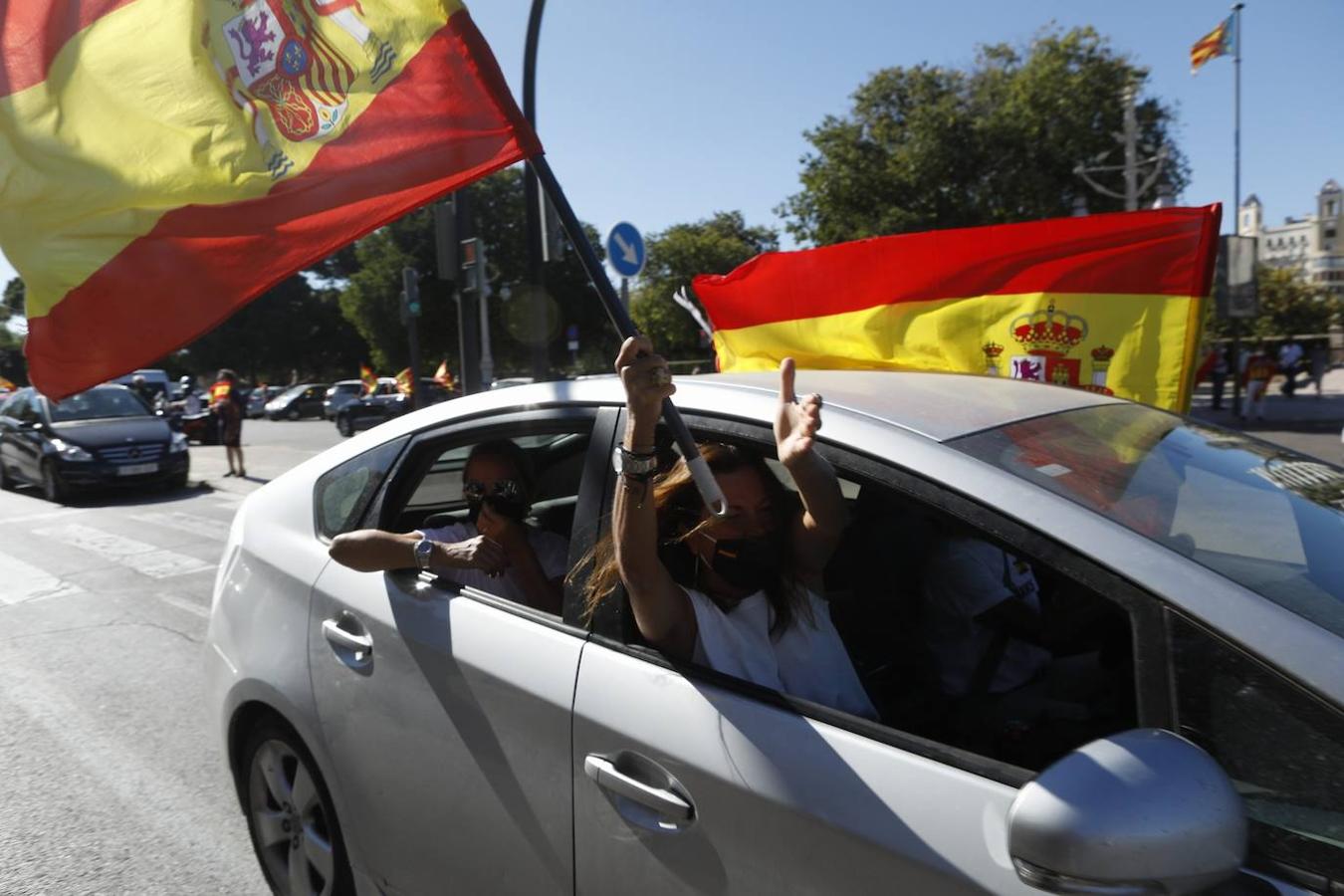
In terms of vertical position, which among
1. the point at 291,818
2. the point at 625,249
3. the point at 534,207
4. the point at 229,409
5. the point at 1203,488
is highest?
the point at 534,207

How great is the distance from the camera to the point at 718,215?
60.2 m

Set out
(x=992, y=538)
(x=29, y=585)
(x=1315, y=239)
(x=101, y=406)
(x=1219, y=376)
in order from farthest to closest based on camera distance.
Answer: (x=1315, y=239) < (x=1219, y=376) < (x=101, y=406) < (x=29, y=585) < (x=992, y=538)

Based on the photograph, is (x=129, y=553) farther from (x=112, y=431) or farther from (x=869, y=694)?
(x=869, y=694)

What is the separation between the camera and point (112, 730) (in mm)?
4371

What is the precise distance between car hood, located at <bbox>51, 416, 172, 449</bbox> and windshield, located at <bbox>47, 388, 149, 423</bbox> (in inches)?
9.8

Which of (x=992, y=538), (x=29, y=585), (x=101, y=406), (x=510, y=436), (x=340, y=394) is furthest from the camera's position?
(x=340, y=394)

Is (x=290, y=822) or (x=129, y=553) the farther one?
(x=129, y=553)

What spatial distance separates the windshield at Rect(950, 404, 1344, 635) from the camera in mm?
1508

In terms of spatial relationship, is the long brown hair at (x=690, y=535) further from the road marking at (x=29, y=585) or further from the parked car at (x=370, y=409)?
the parked car at (x=370, y=409)

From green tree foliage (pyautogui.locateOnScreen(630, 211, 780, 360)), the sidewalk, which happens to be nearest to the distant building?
green tree foliage (pyautogui.locateOnScreen(630, 211, 780, 360))

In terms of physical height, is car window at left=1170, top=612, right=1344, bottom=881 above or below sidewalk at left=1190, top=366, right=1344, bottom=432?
above

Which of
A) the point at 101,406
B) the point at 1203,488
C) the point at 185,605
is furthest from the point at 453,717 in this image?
the point at 101,406

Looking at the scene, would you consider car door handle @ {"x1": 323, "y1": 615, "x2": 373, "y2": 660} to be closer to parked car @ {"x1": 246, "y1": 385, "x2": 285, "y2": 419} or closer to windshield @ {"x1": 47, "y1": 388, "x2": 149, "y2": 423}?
windshield @ {"x1": 47, "y1": 388, "x2": 149, "y2": 423}

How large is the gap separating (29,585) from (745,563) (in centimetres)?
756
